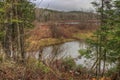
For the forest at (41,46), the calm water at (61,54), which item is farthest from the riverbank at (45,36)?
the calm water at (61,54)

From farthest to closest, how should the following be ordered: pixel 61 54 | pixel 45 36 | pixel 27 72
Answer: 1. pixel 61 54
2. pixel 45 36
3. pixel 27 72

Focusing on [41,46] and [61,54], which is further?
[61,54]

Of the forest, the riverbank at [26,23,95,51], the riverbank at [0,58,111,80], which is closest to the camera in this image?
the riverbank at [0,58,111,80]

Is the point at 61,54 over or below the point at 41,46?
below

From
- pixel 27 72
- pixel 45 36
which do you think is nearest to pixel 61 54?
pixel 45 36

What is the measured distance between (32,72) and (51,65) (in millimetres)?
1157

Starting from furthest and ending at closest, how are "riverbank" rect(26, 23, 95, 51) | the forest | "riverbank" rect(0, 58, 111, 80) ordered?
1. "riverbank" rect(26, 23, 95, 51)
2. the forest
3. "riverbank" rect(0, 58, 111, 80)

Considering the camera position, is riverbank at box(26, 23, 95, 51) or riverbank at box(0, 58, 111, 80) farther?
riverbank at box(26, 23, 95, 51)

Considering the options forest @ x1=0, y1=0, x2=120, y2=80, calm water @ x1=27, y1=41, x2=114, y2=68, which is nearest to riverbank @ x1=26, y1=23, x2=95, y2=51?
forest @ x1=0, y1=0, x2=120, y2=80

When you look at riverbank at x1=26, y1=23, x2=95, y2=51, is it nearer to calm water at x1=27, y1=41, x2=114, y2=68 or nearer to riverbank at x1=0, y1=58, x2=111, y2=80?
calm water at x1=27, y1=41, x2=114, y2=68

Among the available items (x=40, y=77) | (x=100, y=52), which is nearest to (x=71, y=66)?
(x=100, y=52)

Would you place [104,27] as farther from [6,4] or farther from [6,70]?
[6,70]

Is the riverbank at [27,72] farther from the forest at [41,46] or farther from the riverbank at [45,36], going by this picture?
the riverbank at [45,36]

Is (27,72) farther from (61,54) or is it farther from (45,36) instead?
(61,54)
